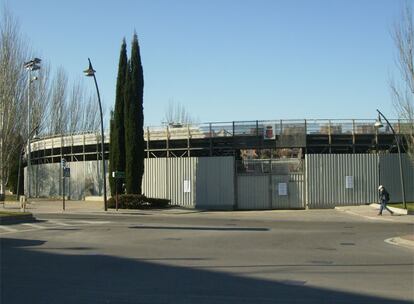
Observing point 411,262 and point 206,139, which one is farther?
point 206,139

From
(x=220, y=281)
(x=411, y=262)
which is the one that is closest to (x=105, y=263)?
(x=220, y=281)

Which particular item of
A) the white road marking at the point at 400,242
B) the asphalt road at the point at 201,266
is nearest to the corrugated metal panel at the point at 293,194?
the asphalt road at the point at 201,266

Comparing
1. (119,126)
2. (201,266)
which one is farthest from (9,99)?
(201,266)

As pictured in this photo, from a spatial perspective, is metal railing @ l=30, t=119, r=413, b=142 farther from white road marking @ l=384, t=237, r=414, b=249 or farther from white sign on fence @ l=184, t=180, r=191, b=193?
white road marking @ l=384, t=237, r=414, b=249

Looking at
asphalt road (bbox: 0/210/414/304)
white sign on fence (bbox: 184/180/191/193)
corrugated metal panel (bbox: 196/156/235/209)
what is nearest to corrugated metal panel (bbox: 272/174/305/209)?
corrugated metal panel (bbox: 196/156/235/209)

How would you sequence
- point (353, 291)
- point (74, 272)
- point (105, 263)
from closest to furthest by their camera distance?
point (353, 291)
point (74, 272)
point (105, 263)

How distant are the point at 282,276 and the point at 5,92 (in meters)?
30.3

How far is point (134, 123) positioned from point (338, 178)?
557 inches

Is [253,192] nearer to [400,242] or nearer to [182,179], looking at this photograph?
[182,179]

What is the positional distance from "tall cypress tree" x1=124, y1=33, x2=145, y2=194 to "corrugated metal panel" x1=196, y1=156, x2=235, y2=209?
14.0 ft

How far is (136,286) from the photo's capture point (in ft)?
32.8

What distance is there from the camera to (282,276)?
1120 centimetres

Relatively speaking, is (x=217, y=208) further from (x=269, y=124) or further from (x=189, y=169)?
(x=269, y=124)

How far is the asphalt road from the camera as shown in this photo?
9.25 metres
